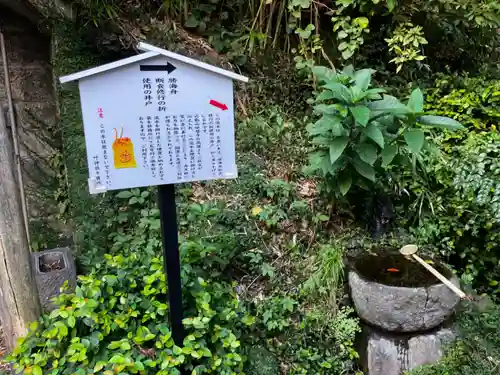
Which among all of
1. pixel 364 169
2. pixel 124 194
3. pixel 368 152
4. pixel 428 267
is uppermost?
pixel 368 152

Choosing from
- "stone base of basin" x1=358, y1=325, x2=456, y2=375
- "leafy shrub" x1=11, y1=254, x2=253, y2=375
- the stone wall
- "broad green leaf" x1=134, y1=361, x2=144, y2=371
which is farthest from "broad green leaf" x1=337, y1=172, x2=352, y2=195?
the stone wall

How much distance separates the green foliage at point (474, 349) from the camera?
2330mm

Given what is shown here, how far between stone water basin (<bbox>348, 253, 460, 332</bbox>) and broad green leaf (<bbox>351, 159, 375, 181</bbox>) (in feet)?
2.09

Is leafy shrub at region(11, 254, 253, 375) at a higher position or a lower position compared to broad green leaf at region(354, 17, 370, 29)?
lower

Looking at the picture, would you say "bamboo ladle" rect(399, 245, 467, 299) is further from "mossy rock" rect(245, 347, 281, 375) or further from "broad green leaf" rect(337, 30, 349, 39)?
"broad green leaf" rect(337, 30, 349, 39)

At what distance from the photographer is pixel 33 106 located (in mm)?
4090

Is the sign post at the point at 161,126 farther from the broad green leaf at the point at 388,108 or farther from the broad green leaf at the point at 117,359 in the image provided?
the broad green leaf at the point at 388,108

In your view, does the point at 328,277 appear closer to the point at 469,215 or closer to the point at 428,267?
the point at 428,267

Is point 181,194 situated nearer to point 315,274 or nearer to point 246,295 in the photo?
point 246,295

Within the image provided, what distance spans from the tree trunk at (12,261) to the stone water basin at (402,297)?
1938mm

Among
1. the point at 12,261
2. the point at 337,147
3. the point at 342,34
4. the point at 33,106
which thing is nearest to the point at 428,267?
the point at 337,147

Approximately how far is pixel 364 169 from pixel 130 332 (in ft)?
5.59

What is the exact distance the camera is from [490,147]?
9.80 ft

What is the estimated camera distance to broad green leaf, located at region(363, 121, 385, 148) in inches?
92.1
